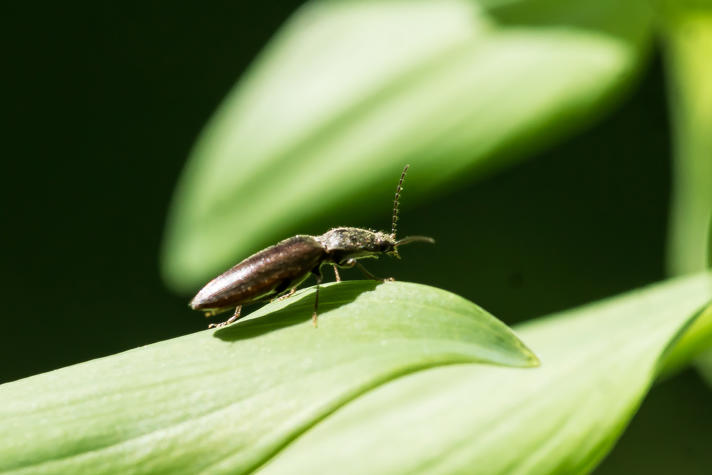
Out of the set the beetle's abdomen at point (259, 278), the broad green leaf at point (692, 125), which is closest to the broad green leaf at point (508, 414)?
the beetle's abdomen at point (259, 278)

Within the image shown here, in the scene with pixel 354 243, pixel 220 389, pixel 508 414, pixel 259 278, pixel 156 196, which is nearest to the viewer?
pixel 220 389

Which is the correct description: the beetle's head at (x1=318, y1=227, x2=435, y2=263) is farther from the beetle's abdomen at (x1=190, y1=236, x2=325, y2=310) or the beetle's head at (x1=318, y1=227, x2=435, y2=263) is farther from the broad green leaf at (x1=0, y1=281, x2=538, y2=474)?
the broad green leaf at (x1=0, y1=281, x2=538, y2=474)

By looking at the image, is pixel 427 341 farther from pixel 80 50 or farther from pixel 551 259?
pixel 80 50

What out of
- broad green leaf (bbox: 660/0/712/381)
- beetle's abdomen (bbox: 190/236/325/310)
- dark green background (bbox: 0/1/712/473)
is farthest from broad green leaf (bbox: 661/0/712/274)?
dark green background (bbox: 0/1/712/473)

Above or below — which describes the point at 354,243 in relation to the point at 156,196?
below

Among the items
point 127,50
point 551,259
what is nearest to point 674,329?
point 551,259

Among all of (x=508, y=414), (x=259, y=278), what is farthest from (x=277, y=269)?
(x=508, y=414)

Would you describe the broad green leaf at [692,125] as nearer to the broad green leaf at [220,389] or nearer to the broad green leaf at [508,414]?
the broad green leaf at [508,414]

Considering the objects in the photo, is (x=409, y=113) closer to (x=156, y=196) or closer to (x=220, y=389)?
(x=220, y=389)
